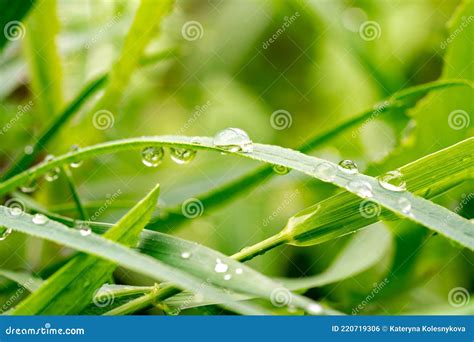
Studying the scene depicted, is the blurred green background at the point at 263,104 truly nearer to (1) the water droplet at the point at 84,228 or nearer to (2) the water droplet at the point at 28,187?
(2) the water droplet at the point at 28,187

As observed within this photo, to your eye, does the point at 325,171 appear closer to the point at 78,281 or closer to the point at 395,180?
the point at 395,180

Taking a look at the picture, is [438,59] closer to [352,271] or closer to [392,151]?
[392,151]

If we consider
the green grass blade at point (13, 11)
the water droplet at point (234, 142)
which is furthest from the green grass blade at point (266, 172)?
the green grass blade at point (13, 11)

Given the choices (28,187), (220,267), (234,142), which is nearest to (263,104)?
(28,187)

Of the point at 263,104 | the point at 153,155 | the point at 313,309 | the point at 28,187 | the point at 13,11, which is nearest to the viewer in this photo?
the point at 313,309

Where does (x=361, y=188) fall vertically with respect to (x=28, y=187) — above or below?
below
